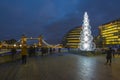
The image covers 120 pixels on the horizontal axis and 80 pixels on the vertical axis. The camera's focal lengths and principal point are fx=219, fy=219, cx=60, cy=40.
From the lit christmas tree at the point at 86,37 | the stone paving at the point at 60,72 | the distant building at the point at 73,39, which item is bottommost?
the stone paving at the point at 60,72

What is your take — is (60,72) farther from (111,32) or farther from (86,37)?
(111,32)

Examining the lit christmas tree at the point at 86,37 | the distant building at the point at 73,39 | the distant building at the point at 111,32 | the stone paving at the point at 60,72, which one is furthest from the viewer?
the distant building at the point at 111,32

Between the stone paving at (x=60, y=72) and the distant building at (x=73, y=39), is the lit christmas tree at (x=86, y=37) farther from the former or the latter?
the distant building at (x=73, y=39)

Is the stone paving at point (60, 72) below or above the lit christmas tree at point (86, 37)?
below

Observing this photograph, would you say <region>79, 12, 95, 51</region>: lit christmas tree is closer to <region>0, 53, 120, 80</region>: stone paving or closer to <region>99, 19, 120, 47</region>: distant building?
<region>0, 53, 120, 80</region>: stone paving

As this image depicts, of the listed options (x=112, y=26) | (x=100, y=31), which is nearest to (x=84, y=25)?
(x=112, y=26)

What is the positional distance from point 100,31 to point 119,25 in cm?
3643

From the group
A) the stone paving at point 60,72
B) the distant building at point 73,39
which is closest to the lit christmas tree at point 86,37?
the stone paving at point 60,72

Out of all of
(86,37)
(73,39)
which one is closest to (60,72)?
(86,37)

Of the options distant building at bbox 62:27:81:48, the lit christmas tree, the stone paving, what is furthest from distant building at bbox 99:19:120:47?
the stone paving

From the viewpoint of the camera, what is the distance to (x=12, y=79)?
1166 centimetres

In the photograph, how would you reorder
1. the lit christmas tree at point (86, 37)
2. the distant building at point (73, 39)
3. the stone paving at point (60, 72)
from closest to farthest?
1. the stone paving at point (60, 72)
2. the lit christmas tree at point (86, 37)
3. the distant building at point (73, 39)

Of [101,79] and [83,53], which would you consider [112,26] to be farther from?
[101,79]

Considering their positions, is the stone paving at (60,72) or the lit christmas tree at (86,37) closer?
the stone paving at (60,72)
